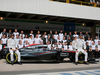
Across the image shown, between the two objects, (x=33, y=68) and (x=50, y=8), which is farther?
(x=50, y=8)

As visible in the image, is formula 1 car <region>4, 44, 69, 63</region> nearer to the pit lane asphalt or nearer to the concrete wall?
the pit lane asphalt

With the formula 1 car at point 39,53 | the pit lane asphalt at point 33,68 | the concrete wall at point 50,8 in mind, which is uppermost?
the concrete wall at point 50,8

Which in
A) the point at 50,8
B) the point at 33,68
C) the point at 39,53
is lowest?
the point at 33,68

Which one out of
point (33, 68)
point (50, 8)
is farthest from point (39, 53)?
point (50, 8)

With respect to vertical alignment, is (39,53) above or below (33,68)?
above

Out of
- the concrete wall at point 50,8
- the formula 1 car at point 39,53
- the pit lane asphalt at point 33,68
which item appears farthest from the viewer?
the concrete wall at point 50,8

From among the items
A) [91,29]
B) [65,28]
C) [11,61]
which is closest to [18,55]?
[11,61]

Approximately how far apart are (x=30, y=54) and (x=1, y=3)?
6.11 meters

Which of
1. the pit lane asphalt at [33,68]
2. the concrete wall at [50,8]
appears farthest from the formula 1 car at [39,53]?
the concrete wall at [50,8]

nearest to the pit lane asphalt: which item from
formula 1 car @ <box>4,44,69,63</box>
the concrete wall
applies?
formula 1 car @ <box>4,44,69,63</box>

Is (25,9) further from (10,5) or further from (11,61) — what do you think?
(11,61)

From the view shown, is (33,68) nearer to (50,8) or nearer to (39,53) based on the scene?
(39,53)

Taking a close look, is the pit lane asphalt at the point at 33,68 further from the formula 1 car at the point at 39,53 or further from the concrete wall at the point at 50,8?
the concrete wall at the point at 50,8

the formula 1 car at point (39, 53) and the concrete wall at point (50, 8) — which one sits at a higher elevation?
the concrete wall at point (50, 8)
